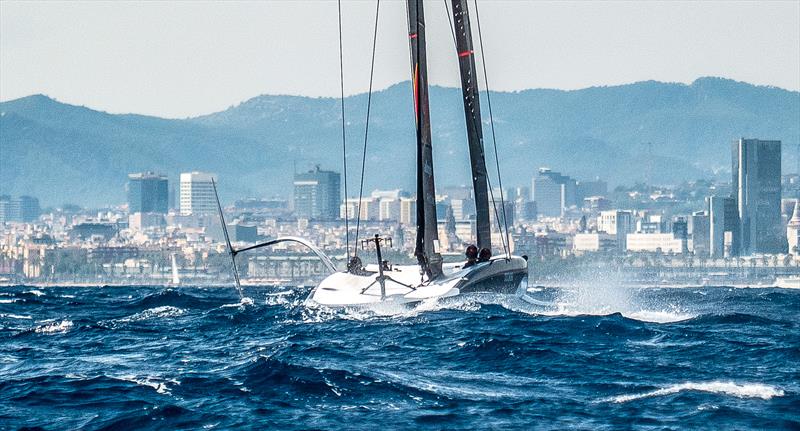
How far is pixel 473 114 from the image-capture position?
55188 millimetres

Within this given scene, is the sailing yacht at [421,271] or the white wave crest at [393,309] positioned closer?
the white wave crest at [393,309]

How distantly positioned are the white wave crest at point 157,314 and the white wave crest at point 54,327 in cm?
162

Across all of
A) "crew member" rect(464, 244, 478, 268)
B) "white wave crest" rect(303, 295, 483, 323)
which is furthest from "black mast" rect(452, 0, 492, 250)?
"white wave crest" rect(303, 295, 483, 323)

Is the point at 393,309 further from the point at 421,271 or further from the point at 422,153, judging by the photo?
the point at 422,153

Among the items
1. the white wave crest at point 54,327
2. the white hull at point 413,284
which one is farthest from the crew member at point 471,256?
the white wave crest at point 54,327

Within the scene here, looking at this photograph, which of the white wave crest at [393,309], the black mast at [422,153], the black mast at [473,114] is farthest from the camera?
the black mast at [473,114]

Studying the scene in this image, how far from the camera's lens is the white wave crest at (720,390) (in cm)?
2648

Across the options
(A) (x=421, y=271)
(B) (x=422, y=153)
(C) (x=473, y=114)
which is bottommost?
(A) (x=421, y=271)

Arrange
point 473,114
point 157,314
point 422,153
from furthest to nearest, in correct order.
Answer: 1. point 473,114
2. point 157,314
3. point 422,153

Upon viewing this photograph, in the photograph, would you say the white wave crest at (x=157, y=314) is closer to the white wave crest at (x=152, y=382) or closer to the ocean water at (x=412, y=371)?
the ocean water at (x=412, y=371)

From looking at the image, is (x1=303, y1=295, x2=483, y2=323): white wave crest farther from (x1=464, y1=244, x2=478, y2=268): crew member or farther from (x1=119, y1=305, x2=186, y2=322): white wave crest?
(x1=119, y1=305, x2=186, y2=322): white wave crest

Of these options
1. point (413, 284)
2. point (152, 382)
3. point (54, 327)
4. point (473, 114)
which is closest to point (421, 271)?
point (413, 284)

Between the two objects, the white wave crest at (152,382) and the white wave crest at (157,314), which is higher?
the white wave crest at (157,314)

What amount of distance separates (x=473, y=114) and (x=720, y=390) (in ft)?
95.0
